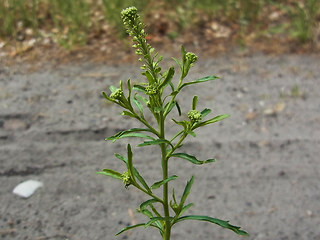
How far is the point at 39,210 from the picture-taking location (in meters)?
2.52

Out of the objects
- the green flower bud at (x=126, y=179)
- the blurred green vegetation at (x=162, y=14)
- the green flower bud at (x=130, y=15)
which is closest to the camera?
the green flower bud at (x=130, y=15)

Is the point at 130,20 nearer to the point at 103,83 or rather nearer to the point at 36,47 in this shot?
the point at 103,83

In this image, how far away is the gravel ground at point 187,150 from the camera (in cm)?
245

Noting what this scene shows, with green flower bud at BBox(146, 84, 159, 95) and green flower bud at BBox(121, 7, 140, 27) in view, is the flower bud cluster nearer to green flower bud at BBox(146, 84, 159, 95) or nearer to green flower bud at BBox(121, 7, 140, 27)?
green flower bud at BBox(121, 7, 140, 27)

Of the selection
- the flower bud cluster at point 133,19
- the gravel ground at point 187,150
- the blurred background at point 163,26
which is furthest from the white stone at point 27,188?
the flower bud cluster at point 133,19

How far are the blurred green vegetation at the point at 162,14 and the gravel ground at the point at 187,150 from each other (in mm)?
367

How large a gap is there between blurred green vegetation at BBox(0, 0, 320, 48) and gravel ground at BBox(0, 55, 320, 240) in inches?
14.5

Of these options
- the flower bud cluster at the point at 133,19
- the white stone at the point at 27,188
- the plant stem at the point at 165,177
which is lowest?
the plant stem at the point at 165,177

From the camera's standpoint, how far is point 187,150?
2951 mm

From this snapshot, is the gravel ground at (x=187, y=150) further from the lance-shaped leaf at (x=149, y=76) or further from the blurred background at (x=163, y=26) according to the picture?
the lance-shaped leaf at (x=149, y=76)

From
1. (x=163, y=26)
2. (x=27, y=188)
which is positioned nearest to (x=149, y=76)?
(x=27, y=188)

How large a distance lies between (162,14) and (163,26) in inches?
7.5

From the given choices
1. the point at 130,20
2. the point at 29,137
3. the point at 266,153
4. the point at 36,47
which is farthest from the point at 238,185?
the point at 36,47

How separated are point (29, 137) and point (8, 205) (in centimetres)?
59
